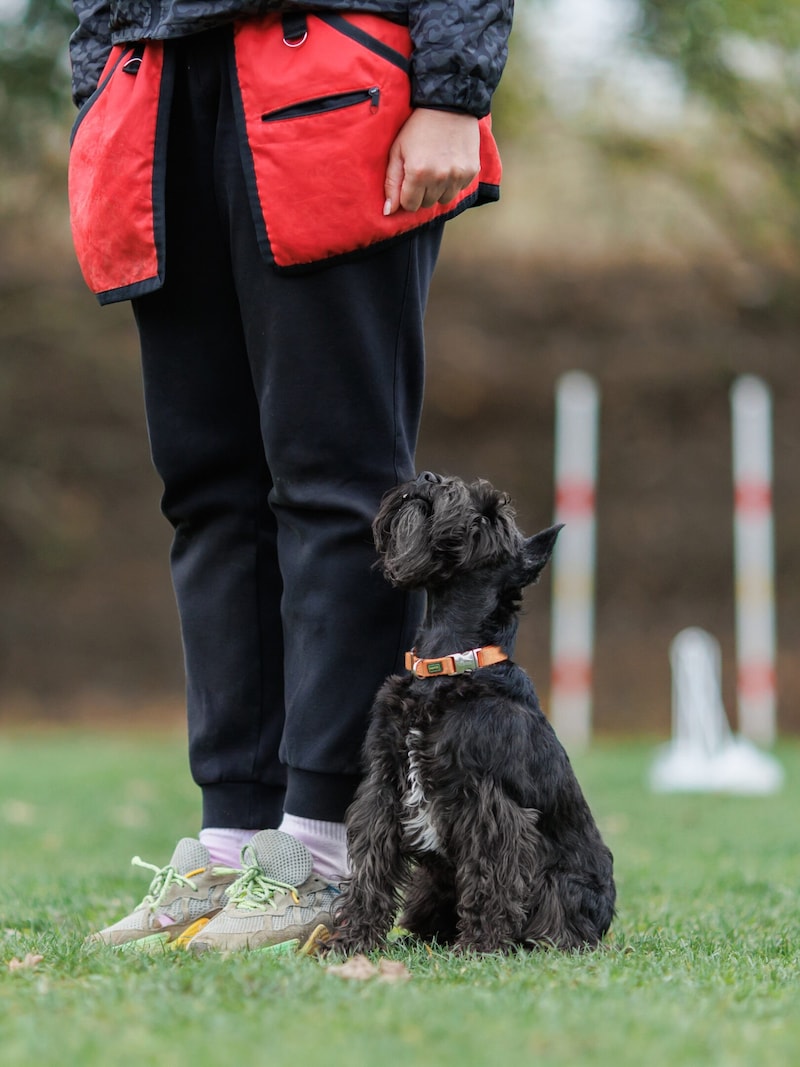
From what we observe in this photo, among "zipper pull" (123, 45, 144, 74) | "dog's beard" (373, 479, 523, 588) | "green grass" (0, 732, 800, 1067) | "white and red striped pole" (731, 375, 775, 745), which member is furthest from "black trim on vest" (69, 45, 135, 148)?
"white and red striped pole" (731, 375, 775, 745)

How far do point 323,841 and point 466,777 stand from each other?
0.37m

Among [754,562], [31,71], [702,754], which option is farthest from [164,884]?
[31,71]

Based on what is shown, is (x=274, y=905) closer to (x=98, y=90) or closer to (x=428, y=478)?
(x=428, y=478)

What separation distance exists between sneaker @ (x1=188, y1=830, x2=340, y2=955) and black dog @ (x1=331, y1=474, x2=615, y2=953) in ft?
0.21

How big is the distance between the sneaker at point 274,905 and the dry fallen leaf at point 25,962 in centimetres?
26

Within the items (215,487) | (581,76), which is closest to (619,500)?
(581,76)

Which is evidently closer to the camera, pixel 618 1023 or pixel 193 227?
pixel 618 1023

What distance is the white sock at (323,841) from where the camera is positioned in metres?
2.49

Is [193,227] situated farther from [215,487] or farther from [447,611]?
[447,611]

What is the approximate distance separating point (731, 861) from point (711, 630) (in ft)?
33.1

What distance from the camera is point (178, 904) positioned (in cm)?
250

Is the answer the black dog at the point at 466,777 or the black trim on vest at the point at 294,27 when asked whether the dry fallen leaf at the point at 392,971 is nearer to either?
the black dog at the point at 466,777

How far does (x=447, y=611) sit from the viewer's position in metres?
2.46

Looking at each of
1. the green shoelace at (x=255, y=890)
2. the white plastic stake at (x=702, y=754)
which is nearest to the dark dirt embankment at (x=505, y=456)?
the white plastic stake at (x=702, y=754)
